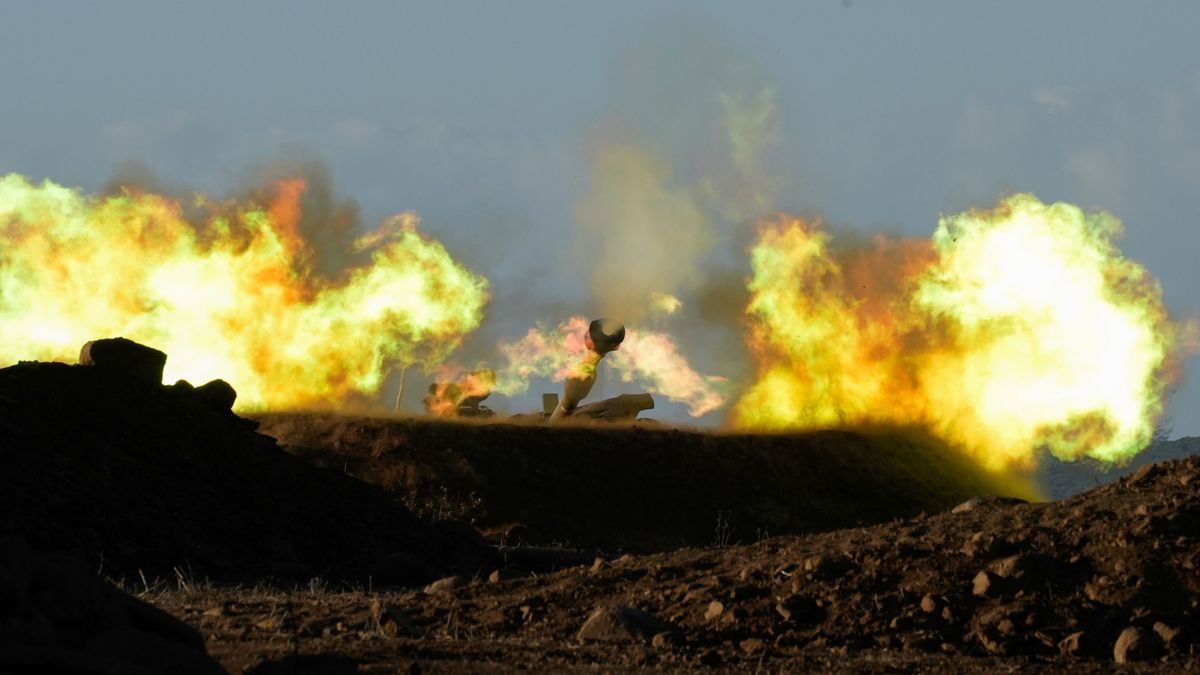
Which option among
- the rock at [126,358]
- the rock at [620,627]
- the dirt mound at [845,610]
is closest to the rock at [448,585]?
the dirt mound at [845,610]

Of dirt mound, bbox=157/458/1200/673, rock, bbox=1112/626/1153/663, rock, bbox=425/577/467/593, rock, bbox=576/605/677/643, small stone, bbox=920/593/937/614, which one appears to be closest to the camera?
dirt mound, bbox=157/458/1200/673

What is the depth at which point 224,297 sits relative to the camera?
1881 inches

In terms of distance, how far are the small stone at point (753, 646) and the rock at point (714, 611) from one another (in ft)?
3.32

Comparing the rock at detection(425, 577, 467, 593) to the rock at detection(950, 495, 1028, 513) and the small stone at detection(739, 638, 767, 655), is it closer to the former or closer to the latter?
the small stone at detection(739, 638, 767, 655)

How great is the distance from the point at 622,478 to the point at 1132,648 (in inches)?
1101

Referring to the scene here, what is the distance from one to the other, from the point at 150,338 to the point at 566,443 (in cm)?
1301

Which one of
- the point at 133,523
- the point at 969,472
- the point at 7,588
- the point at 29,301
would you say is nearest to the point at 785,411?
the point at 969,472

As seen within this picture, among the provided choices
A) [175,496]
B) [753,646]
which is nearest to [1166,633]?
[753,646]

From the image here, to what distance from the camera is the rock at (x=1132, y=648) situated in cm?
1305

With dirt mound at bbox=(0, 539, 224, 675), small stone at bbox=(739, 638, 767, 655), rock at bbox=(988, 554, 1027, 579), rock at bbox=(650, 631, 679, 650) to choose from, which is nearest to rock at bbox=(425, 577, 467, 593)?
rock at bbox=(650, 631, 679, 650)

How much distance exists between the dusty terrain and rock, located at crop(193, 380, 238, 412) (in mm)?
1153

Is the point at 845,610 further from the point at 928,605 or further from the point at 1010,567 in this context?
the point at 1010,567

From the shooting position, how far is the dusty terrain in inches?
449

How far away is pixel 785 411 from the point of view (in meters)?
48.5
